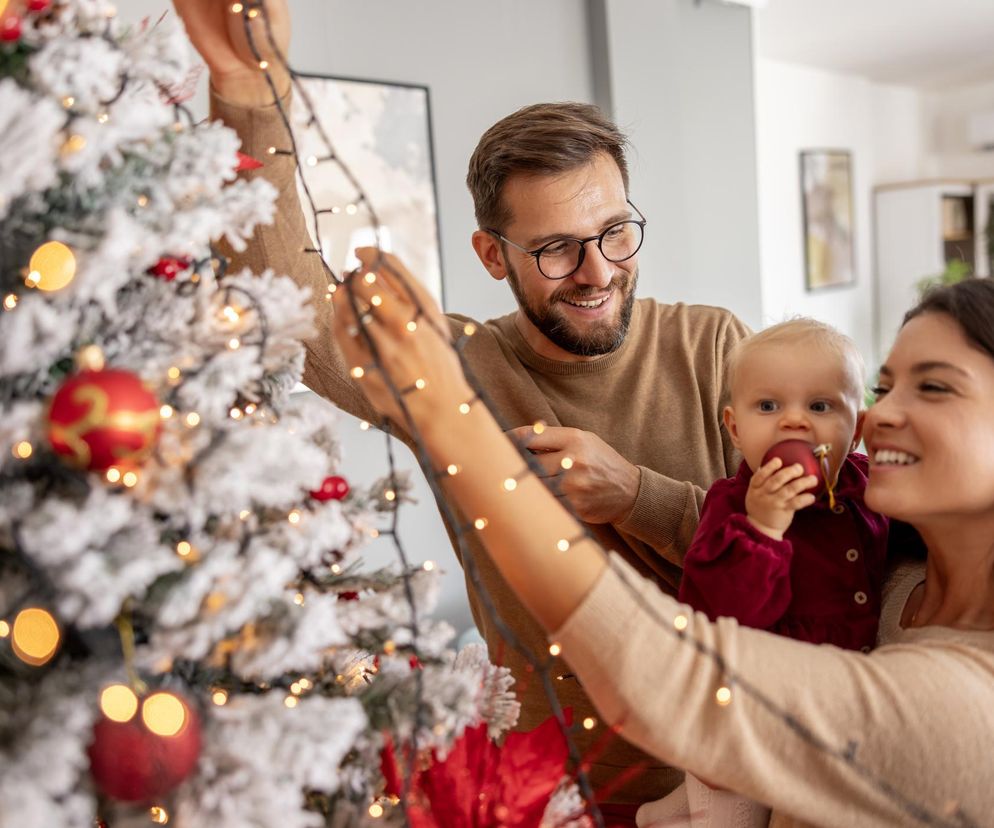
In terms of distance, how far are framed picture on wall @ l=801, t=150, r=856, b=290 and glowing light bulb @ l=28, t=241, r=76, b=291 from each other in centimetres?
624

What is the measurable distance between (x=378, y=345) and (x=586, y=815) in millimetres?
481

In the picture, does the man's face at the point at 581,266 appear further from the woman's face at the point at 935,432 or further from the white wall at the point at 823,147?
the white wall at the point at 823,147

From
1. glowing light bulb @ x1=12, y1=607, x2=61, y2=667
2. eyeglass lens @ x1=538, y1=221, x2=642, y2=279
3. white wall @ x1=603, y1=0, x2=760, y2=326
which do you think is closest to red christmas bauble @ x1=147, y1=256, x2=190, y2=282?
glowing light bulb @ x1=12, y1=607, x2=61, y2=667

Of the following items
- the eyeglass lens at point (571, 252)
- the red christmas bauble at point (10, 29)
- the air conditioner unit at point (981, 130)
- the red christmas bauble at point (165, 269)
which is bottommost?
the red christmas bauble at point (165, 269)

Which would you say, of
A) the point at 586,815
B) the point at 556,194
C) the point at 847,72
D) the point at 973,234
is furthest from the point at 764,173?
the point at 586,815

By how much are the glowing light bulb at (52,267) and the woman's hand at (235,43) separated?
37 cm

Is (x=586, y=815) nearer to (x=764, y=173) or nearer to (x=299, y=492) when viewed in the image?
(x=299, y=492)

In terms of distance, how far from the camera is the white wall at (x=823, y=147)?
600 centimetres

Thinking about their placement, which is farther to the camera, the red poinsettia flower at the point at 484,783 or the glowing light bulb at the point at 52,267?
the red poinsettia flower at the point at 484,783

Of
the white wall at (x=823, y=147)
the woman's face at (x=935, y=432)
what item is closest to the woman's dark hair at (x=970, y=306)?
the woman's face at (x=935, y=432)

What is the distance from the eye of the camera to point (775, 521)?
1.08 meters

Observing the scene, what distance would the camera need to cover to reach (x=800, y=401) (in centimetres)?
118

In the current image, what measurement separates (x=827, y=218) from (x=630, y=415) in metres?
5.58

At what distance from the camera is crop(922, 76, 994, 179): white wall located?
7.41 m
